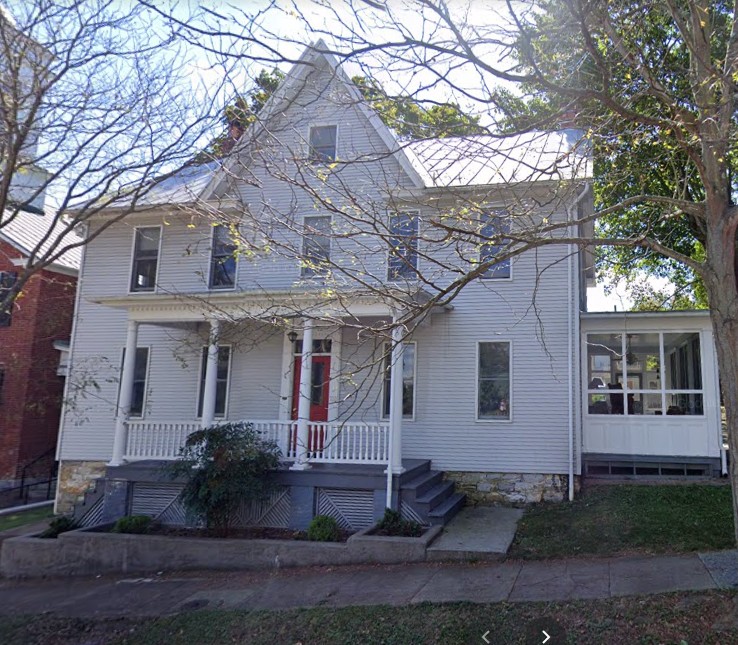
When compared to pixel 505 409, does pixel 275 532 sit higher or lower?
lower

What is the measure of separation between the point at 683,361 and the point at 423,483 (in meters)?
6.80

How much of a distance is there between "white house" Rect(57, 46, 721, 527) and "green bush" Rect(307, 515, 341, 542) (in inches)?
40.3

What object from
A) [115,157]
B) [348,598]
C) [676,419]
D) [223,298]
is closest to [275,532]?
[348,598]

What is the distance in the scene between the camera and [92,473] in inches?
571

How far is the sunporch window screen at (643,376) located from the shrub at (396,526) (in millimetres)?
5318

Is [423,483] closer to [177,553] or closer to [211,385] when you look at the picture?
[177,553]

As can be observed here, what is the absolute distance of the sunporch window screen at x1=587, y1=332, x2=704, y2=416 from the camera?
12.8 meters

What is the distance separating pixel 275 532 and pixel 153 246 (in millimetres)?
7887

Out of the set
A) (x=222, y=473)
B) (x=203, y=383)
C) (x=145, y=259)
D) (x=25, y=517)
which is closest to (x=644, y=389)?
(x=222, y=473)

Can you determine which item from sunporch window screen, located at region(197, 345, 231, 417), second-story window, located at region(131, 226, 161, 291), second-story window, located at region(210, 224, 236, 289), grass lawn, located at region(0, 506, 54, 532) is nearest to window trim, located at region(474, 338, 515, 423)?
sunporch window screen, located at region(197, 345, 231, 417)

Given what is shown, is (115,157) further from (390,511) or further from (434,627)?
(434,627)

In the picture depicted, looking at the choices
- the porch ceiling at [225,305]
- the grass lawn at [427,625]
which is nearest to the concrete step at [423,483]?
the porch ceiling at [225,305]

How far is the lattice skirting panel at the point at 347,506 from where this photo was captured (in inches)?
439

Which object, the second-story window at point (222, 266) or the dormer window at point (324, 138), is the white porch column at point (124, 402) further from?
the dormer window at point (324, 138)
